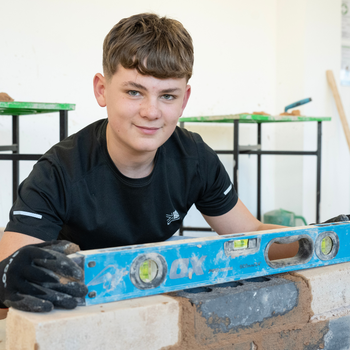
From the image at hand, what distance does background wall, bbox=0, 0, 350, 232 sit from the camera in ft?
9.70

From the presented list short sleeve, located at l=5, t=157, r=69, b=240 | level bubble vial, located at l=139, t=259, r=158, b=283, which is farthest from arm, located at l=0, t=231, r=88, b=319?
short sleeve, located at l=5, t=157, r=69, b=240

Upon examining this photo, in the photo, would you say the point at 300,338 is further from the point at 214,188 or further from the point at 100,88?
the point at 100,88

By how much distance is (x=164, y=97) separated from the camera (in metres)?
1.14

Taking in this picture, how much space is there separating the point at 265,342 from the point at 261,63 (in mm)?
3208

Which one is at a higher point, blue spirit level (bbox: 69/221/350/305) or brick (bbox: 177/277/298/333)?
blue spirit level (bbox: 69/221/350/305)

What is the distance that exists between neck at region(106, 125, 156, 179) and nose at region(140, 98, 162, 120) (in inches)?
6.0

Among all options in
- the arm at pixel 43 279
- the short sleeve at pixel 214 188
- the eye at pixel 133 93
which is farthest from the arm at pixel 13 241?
the short sleeve at pixel 214 188

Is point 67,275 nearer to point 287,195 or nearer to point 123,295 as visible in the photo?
point 123,295

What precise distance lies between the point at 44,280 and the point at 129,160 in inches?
21.2

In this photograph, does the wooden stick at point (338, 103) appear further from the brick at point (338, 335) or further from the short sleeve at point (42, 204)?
the short sleeve at point (42, 204)

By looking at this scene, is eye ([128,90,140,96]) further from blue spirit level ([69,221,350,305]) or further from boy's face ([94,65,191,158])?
blue spirit level ([69,221,350,305])

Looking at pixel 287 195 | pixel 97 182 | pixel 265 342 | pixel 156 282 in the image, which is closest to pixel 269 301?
pixel 265 342

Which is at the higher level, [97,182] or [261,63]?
[261,63]

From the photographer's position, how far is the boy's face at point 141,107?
109cm
